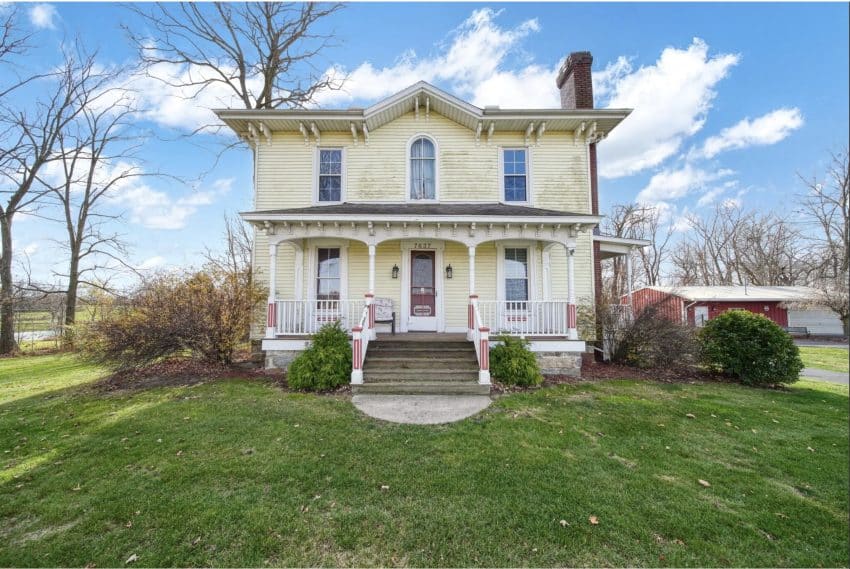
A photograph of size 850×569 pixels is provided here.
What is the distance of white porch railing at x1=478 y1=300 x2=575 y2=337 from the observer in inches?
331

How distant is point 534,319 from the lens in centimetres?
850

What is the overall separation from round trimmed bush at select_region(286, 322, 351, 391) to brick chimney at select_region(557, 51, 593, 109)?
395 inches

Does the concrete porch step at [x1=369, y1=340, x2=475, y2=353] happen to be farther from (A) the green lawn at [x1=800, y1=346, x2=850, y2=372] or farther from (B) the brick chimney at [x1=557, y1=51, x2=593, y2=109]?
(A) the green lawn at [x1=800, y1=346, x2=850, y2=372]

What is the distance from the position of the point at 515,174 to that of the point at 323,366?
25.3 feet

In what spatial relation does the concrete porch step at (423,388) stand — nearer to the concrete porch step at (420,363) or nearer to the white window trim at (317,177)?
the concrete porch step at (420,363)

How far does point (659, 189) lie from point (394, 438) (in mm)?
35855

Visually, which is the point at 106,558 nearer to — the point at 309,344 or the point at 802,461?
the point at 309,344

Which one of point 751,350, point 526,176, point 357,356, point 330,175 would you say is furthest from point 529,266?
point 330,175

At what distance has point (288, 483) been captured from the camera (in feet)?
11.7

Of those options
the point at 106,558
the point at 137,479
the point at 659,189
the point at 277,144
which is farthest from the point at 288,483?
the point at 659,189

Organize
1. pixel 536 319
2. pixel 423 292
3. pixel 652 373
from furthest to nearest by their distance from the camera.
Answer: pixel 423 292 → pixel 536 319 → pixel 652 373

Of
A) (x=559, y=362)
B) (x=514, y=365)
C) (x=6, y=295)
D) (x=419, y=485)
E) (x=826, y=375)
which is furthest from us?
(x=6, y=295)

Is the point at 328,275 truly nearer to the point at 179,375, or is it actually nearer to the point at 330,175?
the point at 330,175

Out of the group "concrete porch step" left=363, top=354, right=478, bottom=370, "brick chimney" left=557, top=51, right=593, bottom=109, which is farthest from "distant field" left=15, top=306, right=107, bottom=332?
"brick chimney" left=557, top=51, right=593, bottom=109
